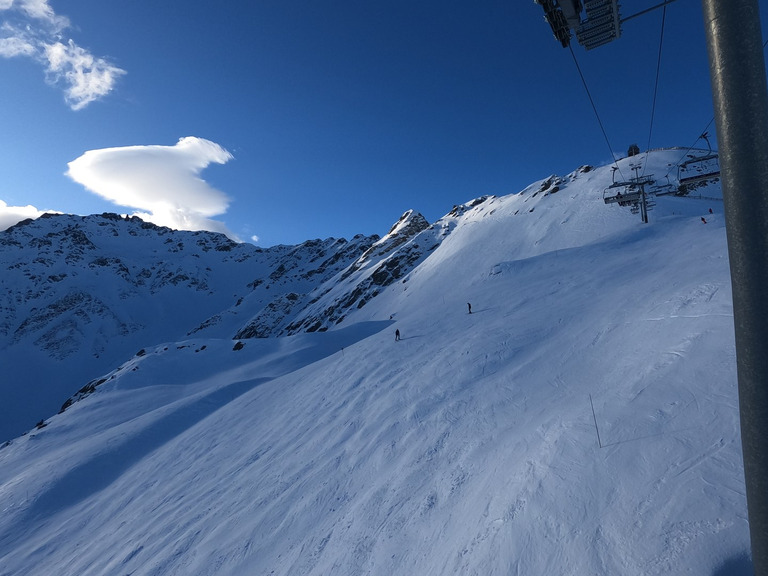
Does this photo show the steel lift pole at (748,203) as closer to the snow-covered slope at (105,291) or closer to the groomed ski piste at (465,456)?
the groomed ski piste at (465,456)

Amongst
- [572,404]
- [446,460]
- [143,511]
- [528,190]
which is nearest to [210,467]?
[143,511]

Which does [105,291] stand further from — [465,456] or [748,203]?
[748,203]

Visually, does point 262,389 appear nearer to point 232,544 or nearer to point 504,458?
point 232,544

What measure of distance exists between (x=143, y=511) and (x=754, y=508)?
1686cm

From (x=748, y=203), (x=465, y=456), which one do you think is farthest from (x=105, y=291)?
(x=748, y=203)

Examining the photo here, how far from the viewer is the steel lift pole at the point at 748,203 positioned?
1.87m

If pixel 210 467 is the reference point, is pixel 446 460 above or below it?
above

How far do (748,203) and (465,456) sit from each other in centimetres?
722

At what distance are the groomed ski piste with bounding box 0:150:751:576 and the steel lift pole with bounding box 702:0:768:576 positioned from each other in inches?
93.7

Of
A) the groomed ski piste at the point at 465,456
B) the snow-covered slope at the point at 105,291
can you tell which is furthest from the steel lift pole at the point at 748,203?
the snow-covered slope at the point at 105,291

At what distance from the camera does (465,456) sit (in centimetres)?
786

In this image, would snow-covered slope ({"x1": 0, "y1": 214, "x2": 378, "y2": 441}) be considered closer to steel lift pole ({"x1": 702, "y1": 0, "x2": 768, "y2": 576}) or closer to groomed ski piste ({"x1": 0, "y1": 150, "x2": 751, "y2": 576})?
groomed ski piste ({"x1": 0, "y1": 150, "x2": 751, "y2": 576})

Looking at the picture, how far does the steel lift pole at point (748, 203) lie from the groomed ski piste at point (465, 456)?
7.81 ft

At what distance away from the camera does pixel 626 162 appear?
54406 millimetres
